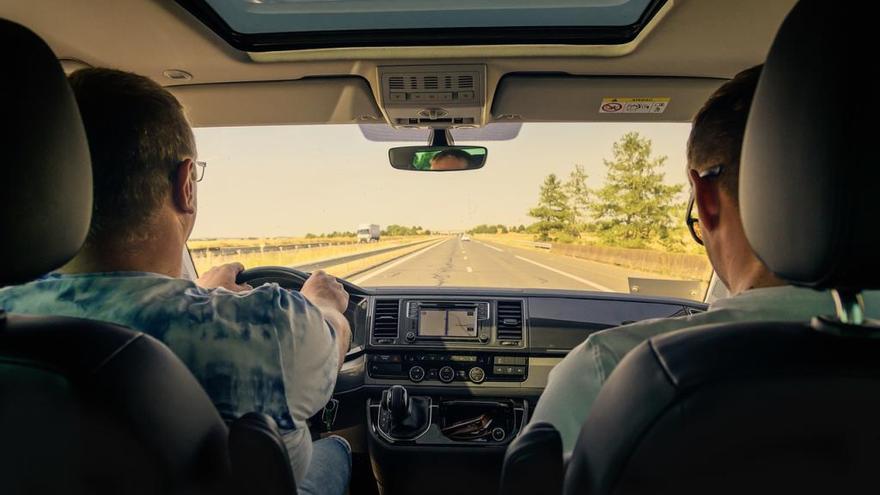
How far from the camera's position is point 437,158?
393cm

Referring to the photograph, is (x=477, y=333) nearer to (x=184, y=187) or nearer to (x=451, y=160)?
(x=451, y=160)

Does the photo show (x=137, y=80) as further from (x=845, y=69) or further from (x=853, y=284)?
(x=853, y=284)

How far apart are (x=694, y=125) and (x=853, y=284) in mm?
749

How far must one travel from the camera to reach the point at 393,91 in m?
3.58

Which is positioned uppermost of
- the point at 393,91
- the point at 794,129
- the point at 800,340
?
the point at 393,91

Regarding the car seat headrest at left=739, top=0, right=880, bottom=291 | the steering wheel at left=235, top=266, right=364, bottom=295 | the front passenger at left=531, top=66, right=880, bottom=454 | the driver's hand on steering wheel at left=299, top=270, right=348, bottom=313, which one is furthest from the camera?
the steering wheel at left=235, top=266, right=364, bottom=295

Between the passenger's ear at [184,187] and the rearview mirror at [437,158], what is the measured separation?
7.47 ft

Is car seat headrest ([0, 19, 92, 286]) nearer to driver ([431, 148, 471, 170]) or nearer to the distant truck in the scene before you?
driver ([431, 148, 471, 170])

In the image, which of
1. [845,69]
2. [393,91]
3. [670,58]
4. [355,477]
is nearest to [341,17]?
[393,91]

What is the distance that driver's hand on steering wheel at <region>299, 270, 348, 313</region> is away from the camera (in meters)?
2.14

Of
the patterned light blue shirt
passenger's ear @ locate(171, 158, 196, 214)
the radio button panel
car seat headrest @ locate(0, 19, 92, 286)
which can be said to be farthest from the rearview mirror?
car seat headrest @ locate(0, 19, 92, 286)

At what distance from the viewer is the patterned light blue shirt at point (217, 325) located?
4.80 feet

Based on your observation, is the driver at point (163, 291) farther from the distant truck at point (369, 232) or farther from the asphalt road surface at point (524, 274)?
the distant truck at point (369, 232)

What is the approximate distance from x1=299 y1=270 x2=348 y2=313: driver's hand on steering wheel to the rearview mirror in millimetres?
1779
